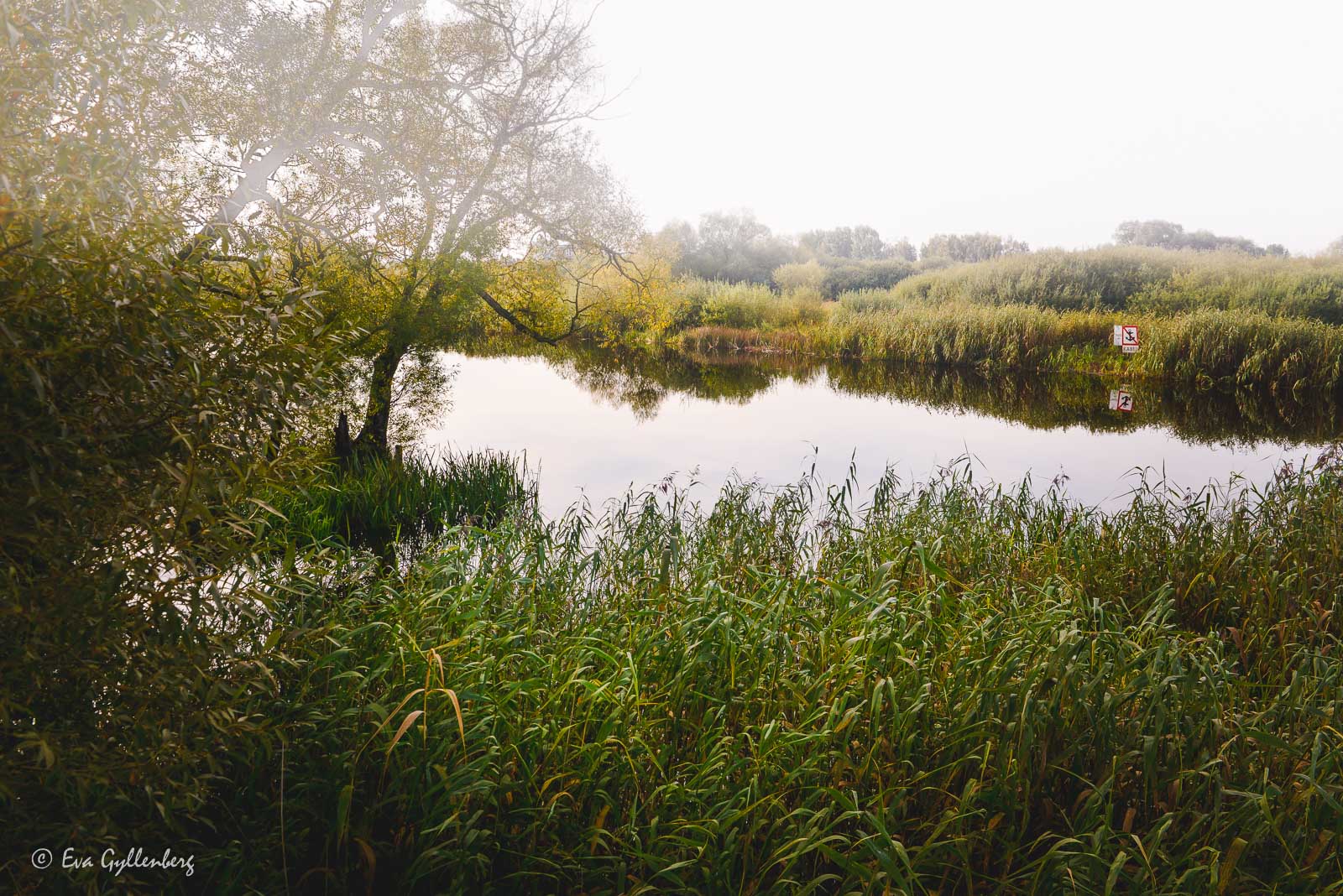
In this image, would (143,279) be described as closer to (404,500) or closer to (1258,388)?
(404,500)

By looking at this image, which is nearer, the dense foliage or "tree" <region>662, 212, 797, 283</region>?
the dense foliage

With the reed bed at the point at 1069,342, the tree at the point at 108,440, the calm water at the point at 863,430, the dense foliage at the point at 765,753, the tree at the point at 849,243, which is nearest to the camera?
the tree at the point at 108,440

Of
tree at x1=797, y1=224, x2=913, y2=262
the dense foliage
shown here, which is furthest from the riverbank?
tree at x1=797, y1=224, x2=913, y2=262

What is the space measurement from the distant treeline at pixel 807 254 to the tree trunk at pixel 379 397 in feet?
87.7

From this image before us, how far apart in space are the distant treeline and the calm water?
66.5 feet

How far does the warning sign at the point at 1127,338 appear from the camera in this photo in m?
13.8

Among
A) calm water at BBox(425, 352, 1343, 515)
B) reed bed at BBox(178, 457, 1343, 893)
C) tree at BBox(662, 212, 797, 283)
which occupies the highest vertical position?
tree at BBox(662, 212, 797, 283)

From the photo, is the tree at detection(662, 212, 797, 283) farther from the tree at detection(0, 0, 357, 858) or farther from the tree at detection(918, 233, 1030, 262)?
the tree at detection(0, 0, 357, 858)

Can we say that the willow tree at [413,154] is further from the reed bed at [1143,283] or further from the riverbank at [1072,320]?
the reed bed at [1143,283]

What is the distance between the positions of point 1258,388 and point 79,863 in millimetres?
16106

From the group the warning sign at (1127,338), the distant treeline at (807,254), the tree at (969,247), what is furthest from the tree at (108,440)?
the tree at (969,247)

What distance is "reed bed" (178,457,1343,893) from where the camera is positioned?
2.10 m

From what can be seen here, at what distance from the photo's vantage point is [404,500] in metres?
6.28

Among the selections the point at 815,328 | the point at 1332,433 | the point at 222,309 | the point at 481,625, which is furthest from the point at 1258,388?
the point at 222,309
